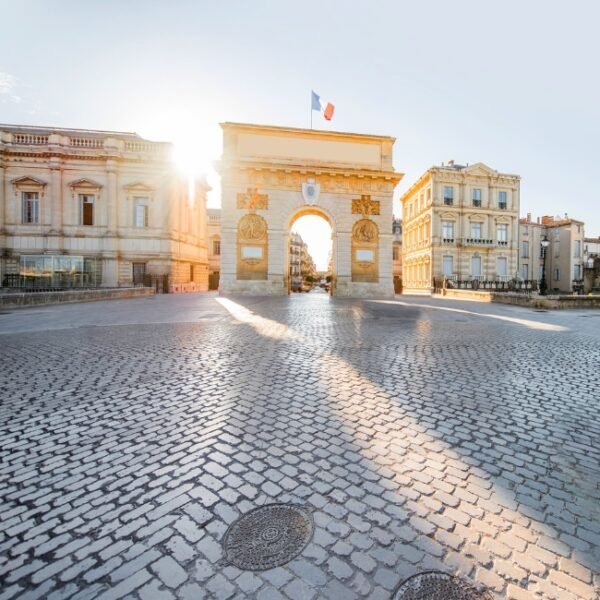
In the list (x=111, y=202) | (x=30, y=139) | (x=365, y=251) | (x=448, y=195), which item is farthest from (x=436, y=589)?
(x=448, y=195)

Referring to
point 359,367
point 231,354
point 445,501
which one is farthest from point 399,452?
point 231,354

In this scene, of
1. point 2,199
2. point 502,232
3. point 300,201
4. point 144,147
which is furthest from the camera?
point 502,232

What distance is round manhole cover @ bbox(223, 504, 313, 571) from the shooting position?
5.95 feet

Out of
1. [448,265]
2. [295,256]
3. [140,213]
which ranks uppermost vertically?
[295,256]

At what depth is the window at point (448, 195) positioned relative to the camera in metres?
38.6

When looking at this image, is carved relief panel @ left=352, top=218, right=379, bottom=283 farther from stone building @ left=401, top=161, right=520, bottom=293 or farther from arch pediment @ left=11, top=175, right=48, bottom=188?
arch pediment @ left=11, top=175, right=48, bottom=188

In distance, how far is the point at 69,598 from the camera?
158 centimetres

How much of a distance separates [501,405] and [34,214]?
114 ft

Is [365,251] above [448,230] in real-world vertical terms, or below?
below

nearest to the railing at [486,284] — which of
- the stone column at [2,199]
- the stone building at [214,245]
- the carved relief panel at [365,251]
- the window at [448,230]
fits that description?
the window at [448,230]

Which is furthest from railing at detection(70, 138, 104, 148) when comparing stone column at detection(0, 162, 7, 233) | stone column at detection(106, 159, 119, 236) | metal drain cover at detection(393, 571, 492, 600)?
metal drain cover at detection(393, 571, 492, 600)

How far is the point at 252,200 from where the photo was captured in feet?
81.7

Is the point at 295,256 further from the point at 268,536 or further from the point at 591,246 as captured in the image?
the point at 268,536

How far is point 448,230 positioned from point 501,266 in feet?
25.2
